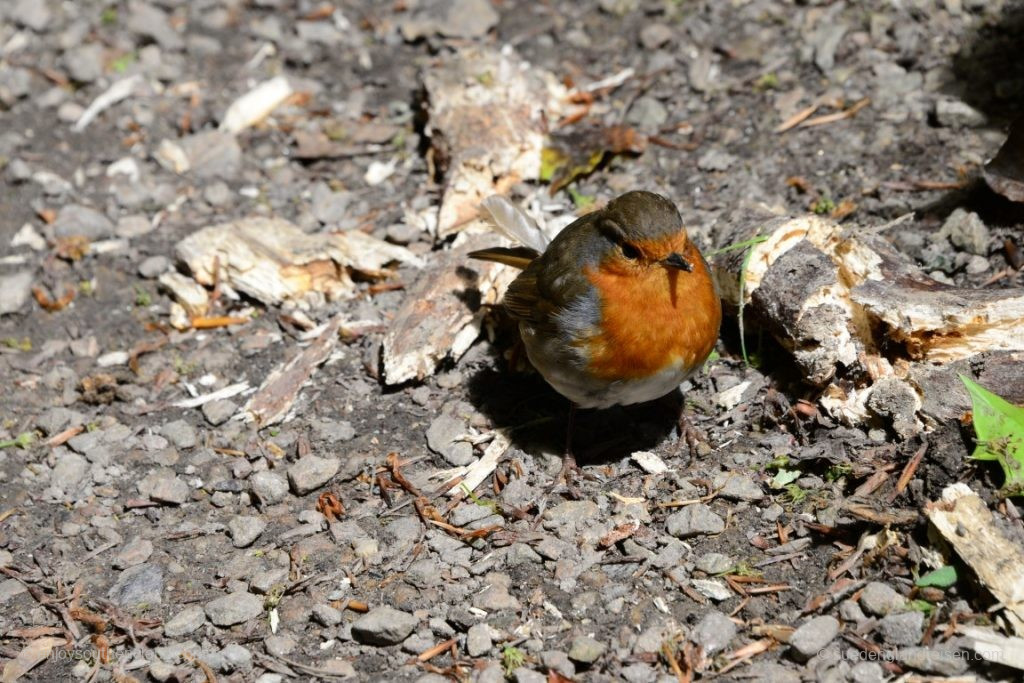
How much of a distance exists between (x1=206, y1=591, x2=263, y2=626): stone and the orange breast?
1580 mm

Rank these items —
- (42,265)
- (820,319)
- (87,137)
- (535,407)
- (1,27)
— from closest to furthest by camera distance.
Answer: (820,319), (535,407), (42,265), (87,137), (1,27)

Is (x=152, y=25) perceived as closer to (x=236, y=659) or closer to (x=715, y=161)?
(x=715, y=161)

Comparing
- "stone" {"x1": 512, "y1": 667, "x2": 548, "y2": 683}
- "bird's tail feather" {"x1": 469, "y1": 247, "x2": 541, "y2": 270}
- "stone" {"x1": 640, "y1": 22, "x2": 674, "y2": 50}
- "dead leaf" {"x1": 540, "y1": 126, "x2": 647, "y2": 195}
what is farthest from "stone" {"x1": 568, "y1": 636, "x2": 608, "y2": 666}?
"stone" {"x1": 640, "y1": 22, "x2": 674, "y2": 50}

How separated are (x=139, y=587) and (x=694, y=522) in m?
2.17

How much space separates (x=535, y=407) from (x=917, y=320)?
175cm

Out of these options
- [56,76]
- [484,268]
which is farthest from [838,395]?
[56,76]

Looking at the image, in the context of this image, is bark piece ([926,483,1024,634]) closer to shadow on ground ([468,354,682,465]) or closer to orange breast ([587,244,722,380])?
orange breast ([587,244,722,380])

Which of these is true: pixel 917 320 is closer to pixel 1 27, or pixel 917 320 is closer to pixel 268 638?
pixel 268 638

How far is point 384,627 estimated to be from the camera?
3.56m

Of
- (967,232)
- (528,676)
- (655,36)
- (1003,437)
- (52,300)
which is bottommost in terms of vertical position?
(52,300)

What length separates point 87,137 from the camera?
666cm

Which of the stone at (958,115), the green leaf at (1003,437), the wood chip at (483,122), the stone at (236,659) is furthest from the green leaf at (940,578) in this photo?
the wood chip at (483,122)

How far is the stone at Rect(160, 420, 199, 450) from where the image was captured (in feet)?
15.4

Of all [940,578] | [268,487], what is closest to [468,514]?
[268,487]
